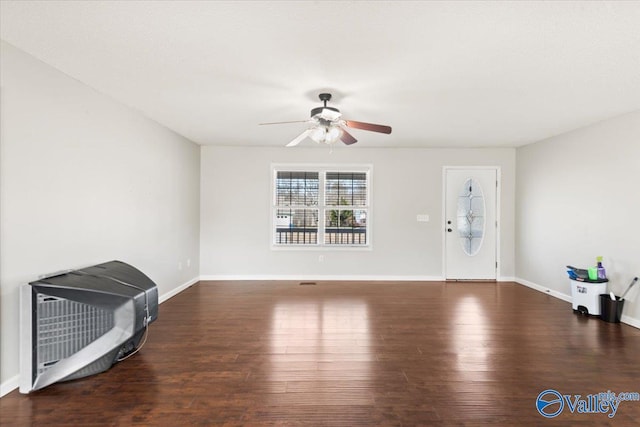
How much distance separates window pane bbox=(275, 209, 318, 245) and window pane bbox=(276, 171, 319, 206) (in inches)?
6.4

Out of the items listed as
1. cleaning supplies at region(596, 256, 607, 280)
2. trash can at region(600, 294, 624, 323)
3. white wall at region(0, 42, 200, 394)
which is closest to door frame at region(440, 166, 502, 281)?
cleaning supplies at region(596, 256, 607, 280)

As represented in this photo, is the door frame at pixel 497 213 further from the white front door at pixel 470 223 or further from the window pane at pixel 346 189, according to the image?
the window pane at pixel 346 189

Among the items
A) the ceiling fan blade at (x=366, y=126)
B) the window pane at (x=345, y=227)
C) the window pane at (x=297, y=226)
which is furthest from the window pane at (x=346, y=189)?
the ceiling fan blade at (x=366, y=126)

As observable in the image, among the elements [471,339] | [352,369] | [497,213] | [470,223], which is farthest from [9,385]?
[497,213]

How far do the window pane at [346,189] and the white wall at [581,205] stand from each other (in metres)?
2.69

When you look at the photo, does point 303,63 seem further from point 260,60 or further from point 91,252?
point 91,252

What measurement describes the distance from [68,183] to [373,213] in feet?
13.9

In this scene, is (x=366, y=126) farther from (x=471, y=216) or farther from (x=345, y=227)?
(x=471, y=216)

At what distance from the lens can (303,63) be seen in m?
2.38

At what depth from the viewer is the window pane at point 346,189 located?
5.62 meters

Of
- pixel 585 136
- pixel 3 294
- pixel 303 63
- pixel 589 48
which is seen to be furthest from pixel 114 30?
pixel 585 136

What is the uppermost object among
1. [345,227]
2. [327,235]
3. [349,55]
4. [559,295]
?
[349,55]

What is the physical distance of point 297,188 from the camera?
223 inches

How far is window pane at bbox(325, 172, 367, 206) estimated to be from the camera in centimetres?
562
